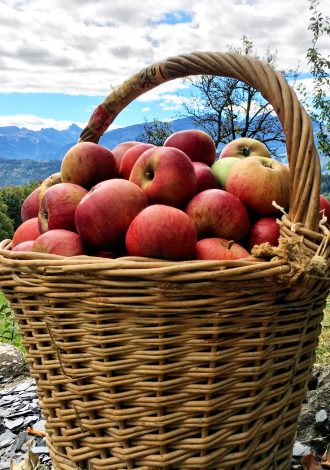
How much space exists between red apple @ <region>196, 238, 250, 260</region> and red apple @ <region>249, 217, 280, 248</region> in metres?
0.12

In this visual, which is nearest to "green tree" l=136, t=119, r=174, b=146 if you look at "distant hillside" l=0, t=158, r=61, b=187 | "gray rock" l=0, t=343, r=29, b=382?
"gray rock" l=0, t=343, r=29, b=382

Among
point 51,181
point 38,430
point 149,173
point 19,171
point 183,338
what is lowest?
point 19,171

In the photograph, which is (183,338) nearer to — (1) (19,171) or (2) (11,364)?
(2) (11,364)

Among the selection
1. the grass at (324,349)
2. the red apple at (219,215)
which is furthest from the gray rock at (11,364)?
the red apple at (219,215)

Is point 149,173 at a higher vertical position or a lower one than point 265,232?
higher

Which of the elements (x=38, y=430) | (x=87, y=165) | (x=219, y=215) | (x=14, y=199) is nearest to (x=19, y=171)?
(x=14, y=199)

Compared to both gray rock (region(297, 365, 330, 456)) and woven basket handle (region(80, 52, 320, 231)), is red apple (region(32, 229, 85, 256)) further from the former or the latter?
gray rock (region(297, 365, 330, 456))

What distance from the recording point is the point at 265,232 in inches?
66.3

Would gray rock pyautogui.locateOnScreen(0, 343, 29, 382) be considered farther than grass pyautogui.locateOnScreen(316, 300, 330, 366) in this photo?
No

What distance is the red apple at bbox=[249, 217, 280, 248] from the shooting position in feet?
5.49

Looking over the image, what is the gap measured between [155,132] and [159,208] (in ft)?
72.7

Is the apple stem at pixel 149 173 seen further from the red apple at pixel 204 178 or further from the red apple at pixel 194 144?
the red apple at pixel 194 144

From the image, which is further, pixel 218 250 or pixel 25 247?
pixel 25 247

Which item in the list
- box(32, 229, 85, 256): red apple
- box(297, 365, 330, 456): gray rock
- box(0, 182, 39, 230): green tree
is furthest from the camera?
box(0, 182, 39, 230): green tree
